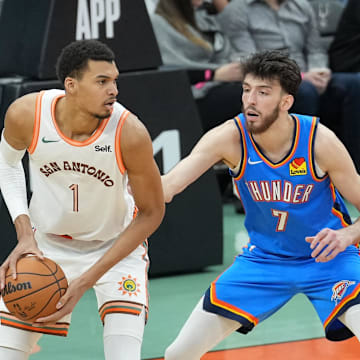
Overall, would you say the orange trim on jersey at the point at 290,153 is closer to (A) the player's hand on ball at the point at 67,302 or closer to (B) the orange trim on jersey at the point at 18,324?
(A) the player's hand on ball at the point at 67,302

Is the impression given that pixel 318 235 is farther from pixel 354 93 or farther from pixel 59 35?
pixel 354 93

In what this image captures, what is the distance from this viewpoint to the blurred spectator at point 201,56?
23.7 feet

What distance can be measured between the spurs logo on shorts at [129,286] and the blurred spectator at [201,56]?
3809mm

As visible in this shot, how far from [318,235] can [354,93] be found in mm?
4826

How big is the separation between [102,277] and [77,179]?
1.33 ft

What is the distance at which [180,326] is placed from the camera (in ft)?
16.4

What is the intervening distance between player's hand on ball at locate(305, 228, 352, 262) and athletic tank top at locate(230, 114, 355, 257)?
0.26 m

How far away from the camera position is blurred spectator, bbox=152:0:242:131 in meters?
7.22

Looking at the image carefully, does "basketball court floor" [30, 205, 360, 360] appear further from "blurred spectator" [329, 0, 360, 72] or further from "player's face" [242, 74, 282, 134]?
"blurred spectator" [329, 0, 360, 72]

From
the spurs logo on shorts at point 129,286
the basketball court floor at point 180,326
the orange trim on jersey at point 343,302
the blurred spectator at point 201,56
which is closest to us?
the spurs logo on shorts at point 129,286

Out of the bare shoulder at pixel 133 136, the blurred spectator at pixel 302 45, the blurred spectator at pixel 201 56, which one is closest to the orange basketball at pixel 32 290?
the bare shoulder at pixel 133 136

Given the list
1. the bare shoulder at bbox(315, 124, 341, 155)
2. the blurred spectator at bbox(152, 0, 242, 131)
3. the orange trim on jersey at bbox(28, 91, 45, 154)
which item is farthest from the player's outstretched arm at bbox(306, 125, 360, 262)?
the blurred spectator at bbox(152, 0, 242, 131)

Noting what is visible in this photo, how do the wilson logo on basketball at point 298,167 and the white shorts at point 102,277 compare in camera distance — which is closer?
the white shorts at point 102,277

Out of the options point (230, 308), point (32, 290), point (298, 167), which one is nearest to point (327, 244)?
point (298, 167)
